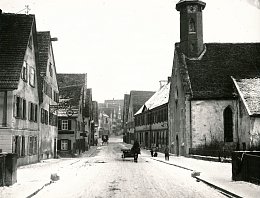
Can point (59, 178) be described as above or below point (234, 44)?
below

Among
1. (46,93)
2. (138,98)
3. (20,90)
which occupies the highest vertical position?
(138,98)

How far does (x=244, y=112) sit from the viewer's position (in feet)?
111

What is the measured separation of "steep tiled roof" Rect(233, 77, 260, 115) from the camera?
31656 millimetres

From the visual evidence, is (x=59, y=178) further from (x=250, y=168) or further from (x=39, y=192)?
(x=250, y=168)

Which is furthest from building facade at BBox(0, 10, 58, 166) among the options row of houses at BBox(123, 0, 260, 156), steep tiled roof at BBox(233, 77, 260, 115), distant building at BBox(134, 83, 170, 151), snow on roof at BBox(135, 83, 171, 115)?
snow on roof at BBox(135, 83, 171, 115)

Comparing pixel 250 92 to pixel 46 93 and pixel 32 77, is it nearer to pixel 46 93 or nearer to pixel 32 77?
pixel 46 93

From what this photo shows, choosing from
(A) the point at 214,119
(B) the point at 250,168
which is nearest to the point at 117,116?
(A) the point at 214,119

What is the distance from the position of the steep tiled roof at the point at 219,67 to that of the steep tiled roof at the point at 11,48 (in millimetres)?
18657

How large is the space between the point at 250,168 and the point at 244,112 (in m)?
20.7

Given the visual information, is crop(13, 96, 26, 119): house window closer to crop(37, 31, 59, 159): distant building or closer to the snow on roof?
crop(37, 31, 59, 159): distant building

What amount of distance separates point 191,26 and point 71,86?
56.5 ft

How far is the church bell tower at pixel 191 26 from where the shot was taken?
40.0 metres

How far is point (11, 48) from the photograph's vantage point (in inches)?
890

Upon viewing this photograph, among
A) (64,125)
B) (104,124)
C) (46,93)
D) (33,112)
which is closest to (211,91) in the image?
(46,93)
